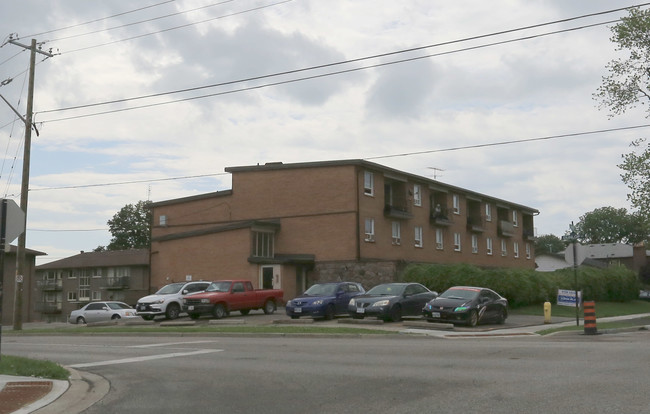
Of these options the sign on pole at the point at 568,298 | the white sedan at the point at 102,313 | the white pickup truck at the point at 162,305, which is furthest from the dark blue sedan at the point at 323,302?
the white sedan at the point at 102,313

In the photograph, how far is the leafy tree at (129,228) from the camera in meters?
104

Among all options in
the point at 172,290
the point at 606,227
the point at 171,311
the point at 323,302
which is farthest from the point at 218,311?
the point at 606,227

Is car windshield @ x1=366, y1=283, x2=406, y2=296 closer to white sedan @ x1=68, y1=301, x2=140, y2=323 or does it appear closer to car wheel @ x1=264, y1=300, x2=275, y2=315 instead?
car wheel @ x1=264, y1=300, x2=275, y2=315

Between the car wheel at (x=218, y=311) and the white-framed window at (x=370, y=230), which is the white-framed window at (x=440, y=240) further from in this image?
the car wheel at (x=218, y=311)

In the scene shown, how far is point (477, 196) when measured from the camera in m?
60.2

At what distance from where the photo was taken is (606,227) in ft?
447

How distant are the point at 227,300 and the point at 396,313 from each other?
859 centimetres

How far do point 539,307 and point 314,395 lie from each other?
30.6 m

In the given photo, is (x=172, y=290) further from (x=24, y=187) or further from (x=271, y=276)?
(x=271, y=276)

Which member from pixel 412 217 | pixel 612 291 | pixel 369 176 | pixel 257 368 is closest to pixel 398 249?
pixel 412 217

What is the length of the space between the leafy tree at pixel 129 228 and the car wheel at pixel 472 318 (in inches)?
3282

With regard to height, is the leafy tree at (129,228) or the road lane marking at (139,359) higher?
the leafy tree at (129,228)

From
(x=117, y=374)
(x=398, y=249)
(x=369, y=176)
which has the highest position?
(x=369, y=176)

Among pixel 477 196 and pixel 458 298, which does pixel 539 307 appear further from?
pixel 477 196
